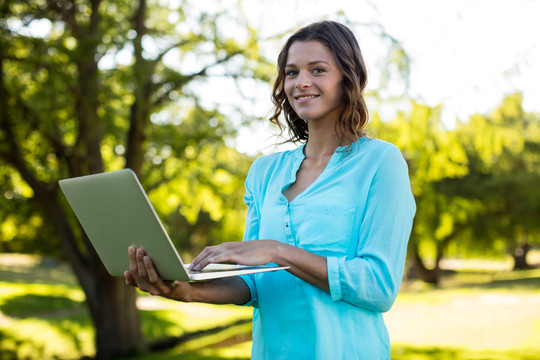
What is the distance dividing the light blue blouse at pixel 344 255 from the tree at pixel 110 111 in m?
5.29

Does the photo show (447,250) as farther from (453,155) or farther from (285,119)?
(285,119)

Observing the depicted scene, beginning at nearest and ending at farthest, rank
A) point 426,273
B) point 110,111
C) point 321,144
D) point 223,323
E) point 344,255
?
point 344,255 < point 321,144 < point 110,111 < point 223,323 < point 426,273

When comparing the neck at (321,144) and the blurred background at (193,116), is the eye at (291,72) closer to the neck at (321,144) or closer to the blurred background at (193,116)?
the neck at (321,144)

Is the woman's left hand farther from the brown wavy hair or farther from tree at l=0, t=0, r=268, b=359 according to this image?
tree at l=0, t=0, r=268, b=359

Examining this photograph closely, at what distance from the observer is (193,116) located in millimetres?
9078

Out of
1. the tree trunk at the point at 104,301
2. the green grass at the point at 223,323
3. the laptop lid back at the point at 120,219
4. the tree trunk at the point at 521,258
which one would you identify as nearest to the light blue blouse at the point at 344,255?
the laptop lid back at the point at 120,219

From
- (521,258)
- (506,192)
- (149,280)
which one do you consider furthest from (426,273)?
(149,280)

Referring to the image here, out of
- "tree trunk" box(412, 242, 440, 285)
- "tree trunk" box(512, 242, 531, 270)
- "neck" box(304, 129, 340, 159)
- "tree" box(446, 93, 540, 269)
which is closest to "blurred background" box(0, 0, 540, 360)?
"neck" box(304, 129, 340, 159)

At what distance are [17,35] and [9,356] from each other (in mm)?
5677

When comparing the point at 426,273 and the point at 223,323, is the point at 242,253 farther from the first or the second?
the point at 426,273

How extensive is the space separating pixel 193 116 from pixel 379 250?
773 cm

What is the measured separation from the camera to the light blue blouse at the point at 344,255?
1.59m

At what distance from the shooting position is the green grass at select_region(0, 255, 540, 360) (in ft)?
30.3

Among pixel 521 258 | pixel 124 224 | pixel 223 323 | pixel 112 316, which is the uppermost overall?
pixel 124 224
